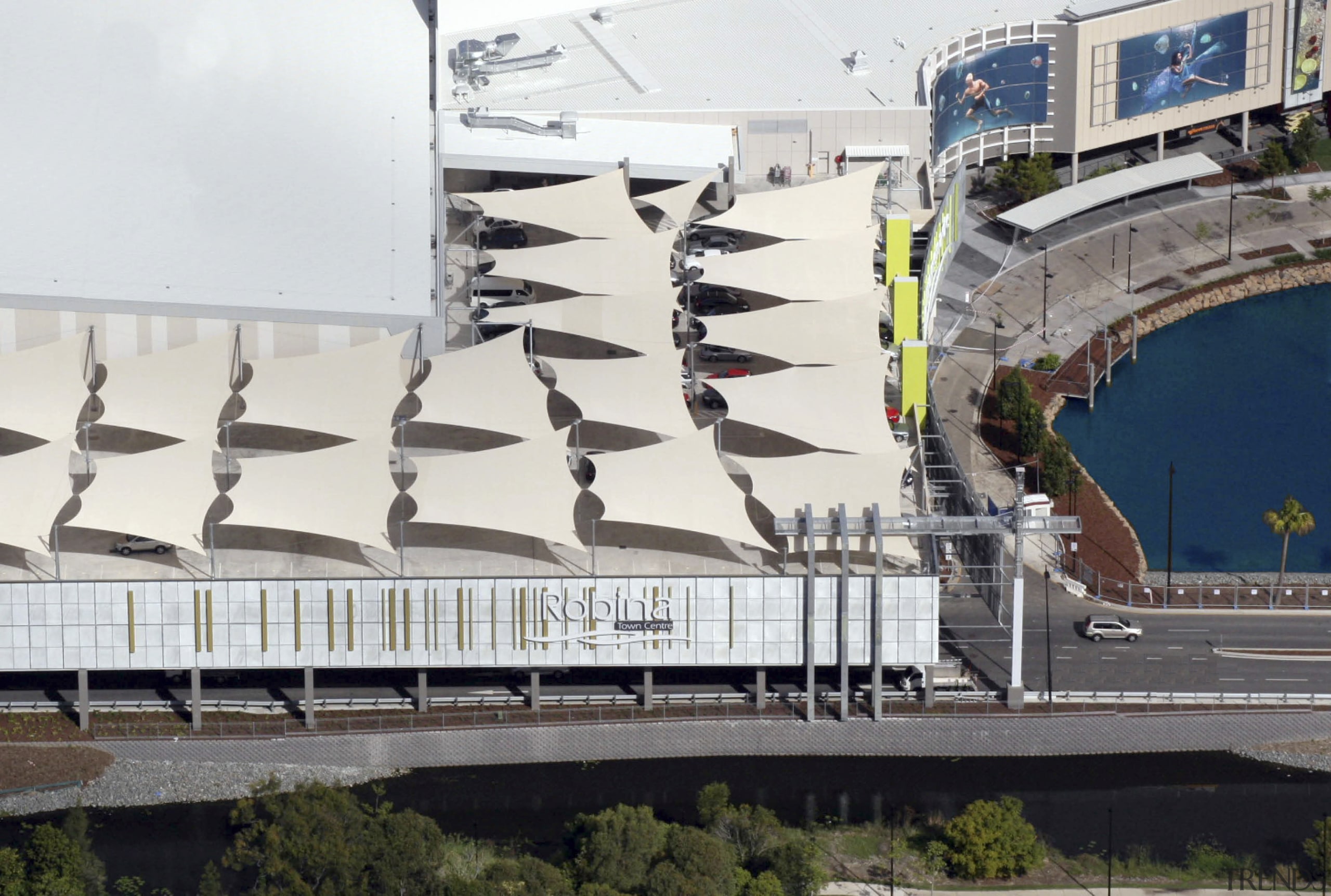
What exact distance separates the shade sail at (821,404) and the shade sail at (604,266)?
9.10m

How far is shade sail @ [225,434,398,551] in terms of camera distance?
116m

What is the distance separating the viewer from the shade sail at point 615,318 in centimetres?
12838

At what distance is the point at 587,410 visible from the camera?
123 m

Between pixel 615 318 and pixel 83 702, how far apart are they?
34.3m

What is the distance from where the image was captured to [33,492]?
11612 centimetres

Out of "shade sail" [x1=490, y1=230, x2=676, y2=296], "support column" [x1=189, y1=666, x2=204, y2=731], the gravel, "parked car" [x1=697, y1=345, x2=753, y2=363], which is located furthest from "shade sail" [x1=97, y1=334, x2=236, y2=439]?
"parked car" [x1=697, y1=345, x2=753, y2=363]

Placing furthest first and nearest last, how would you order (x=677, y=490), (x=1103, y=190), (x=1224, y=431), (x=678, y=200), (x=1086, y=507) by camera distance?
(x=1103, y=190) < (x=1224, y=431) < (x=678, y=200) < (x=1086, y=507) < (x=677, y=490)

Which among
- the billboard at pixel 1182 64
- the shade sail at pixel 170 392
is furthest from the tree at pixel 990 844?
the billboard at pixel 1182 64

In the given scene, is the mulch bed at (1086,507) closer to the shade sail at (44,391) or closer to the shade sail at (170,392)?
the shade sail at (170,392)

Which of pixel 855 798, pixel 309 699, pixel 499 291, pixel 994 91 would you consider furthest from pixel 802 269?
pixel 309 699

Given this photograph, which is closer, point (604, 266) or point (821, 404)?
point (821, 404)

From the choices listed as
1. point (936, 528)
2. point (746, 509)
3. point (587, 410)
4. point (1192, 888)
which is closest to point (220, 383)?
point (587, 410)

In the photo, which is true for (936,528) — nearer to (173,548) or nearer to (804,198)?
(804,198)

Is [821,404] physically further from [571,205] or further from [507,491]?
[571,205]
